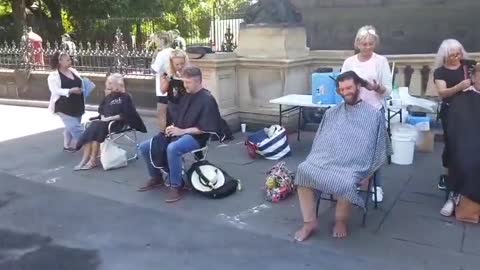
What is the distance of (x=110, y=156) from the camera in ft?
20.2

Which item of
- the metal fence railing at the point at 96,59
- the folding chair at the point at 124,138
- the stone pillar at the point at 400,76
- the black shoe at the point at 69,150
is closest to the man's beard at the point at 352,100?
the folding chair at the point at 124,138

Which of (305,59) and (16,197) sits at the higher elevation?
(305,59)

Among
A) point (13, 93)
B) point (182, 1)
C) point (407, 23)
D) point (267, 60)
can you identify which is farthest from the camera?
point (182, 1)

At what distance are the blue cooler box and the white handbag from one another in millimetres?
2514

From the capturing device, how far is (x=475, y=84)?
432cm

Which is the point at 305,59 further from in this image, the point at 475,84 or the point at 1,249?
the point at 1,249

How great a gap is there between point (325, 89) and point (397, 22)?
5270 millimetres

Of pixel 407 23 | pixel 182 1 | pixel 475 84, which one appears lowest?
pixel 475 84

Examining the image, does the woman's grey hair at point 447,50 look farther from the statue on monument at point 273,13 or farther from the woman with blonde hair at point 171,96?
the statue on monument at point 273,13

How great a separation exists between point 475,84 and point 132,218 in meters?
3.28

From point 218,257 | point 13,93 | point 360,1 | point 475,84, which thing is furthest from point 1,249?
point 13,93

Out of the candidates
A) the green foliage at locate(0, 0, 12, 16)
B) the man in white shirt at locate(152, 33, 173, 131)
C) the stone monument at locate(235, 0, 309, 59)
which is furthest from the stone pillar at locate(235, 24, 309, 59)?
the green foliage at locate(0, 0, 12, 16)

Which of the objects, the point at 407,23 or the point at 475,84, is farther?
the point at 407,23

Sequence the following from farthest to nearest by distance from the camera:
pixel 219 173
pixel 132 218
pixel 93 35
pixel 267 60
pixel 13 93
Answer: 1. pixel 93 35
2. pixel 13 93
3. pixel 267 60
4. pixel 219 173
5. pixel 132 218
